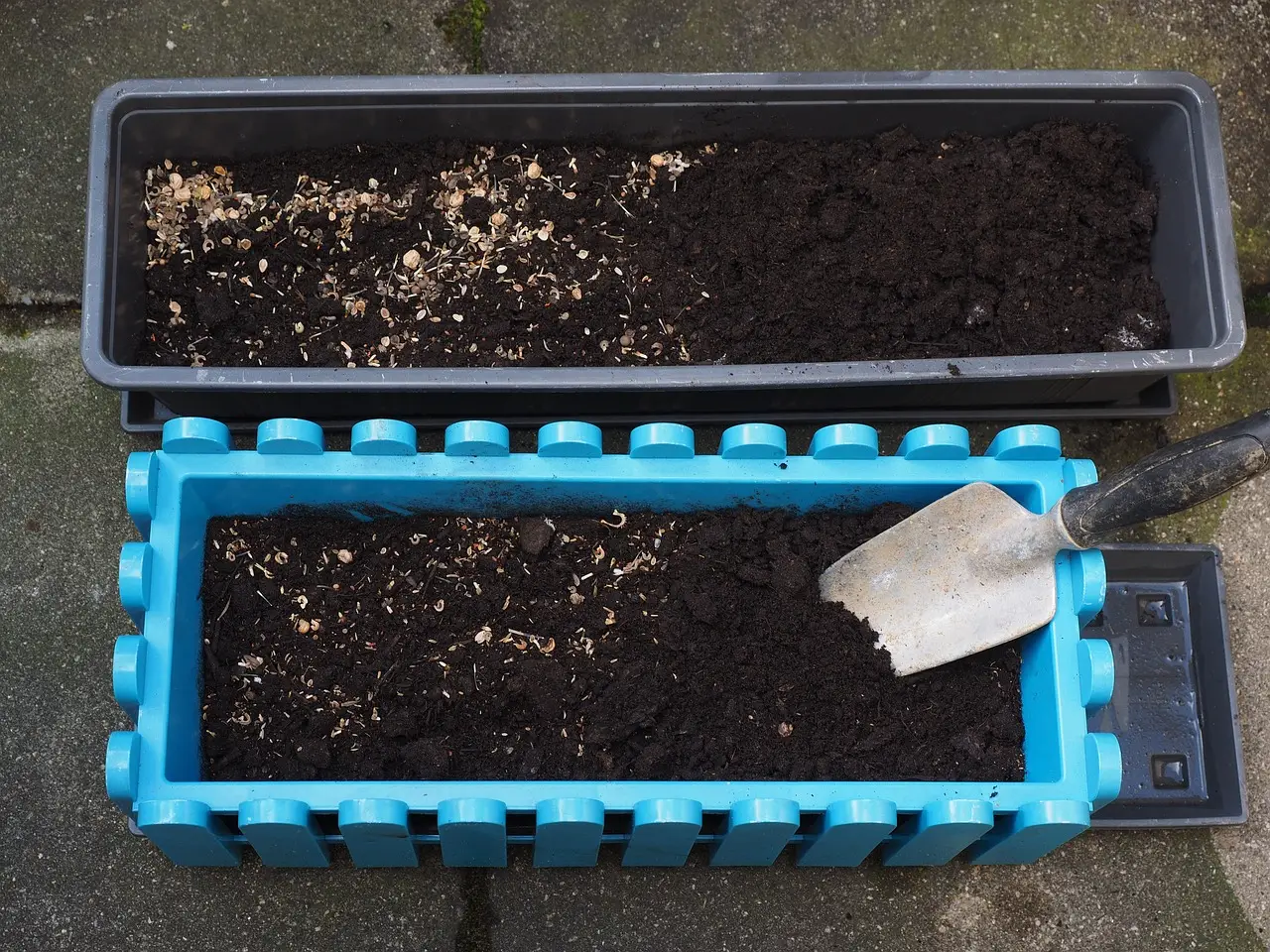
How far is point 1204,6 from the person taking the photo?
67.8 inches

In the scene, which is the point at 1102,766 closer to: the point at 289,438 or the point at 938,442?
the point at 938,442

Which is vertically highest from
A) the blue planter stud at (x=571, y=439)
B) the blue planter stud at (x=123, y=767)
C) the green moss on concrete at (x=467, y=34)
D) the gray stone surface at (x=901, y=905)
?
the green moss on concrete at (x=467, y=34)

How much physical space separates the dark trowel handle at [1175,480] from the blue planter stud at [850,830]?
349 millimetres

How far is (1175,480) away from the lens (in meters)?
1.05

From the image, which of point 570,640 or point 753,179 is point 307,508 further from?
point 753,179

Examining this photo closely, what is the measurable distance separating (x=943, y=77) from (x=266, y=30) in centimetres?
95

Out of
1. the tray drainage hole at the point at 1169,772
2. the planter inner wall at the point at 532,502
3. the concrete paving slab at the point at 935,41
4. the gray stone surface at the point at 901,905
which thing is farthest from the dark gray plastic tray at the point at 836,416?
the gray stone surface at the point at 901,905

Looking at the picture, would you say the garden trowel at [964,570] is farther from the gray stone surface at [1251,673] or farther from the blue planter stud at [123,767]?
the blue planter stud at [123,767]

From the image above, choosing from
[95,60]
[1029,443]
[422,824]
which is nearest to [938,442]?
[1029,443]

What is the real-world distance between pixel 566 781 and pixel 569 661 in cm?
18

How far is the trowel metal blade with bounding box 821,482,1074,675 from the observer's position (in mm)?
1272

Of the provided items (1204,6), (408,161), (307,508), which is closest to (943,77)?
(1204,6)

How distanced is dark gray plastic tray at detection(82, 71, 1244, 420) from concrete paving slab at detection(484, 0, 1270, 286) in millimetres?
207

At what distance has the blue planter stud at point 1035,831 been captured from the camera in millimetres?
1207
